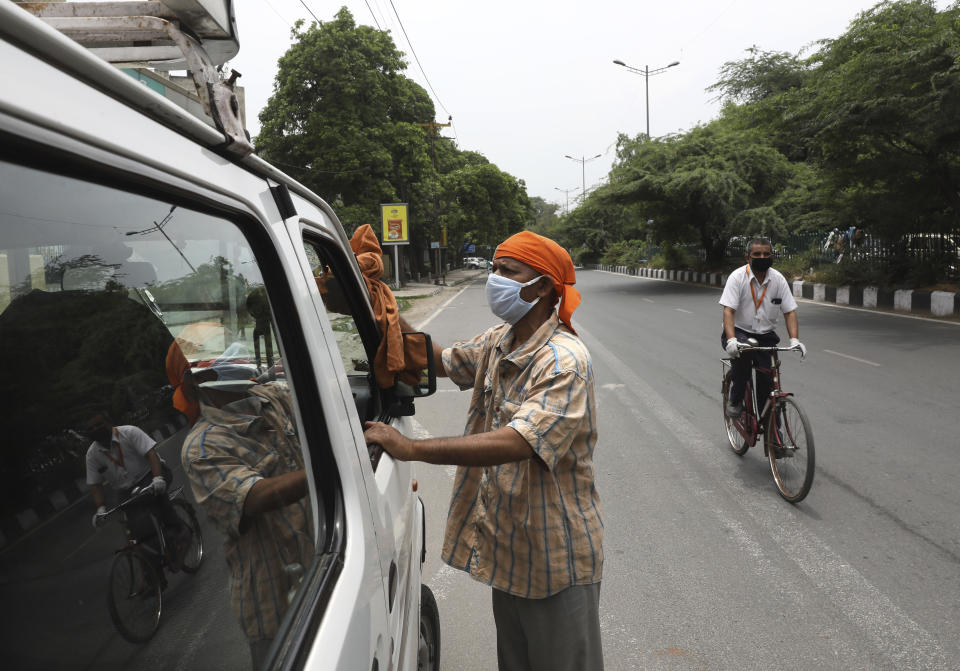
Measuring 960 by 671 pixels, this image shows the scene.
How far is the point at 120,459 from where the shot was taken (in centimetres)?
81

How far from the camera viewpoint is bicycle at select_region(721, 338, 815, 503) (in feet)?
14.5

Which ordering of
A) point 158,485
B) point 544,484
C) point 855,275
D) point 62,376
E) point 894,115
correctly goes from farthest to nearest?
point 855,275
point 894,115
point 544,484
point 158,485
point 62,376

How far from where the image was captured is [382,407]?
2367 millimetres

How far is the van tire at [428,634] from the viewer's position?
2.37 meters

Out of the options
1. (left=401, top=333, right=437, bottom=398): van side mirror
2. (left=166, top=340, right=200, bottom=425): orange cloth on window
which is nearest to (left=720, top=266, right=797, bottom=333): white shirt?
(left=401, top=333, right=437, bottom=398): van side mirror

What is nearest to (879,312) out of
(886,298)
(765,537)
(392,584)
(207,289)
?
(886,298)

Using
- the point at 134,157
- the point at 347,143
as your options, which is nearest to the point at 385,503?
the point at 134,157

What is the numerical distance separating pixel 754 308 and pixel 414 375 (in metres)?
3.70

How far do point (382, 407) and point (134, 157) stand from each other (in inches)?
64.3

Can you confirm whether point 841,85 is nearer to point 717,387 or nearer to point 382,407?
point 717,387

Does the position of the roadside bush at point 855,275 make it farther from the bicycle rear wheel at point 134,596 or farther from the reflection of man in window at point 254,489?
the bicycle rear wheel at point 134,596

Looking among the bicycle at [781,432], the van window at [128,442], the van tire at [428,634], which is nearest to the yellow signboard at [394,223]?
the bicycle at [781,432]

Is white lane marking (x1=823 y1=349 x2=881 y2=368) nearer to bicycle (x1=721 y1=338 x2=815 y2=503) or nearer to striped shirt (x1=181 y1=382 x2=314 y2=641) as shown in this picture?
bicycle (x1=721 y1=338 x2=815 y2=503)

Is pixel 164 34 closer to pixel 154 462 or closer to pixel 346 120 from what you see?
pixel 154 462
